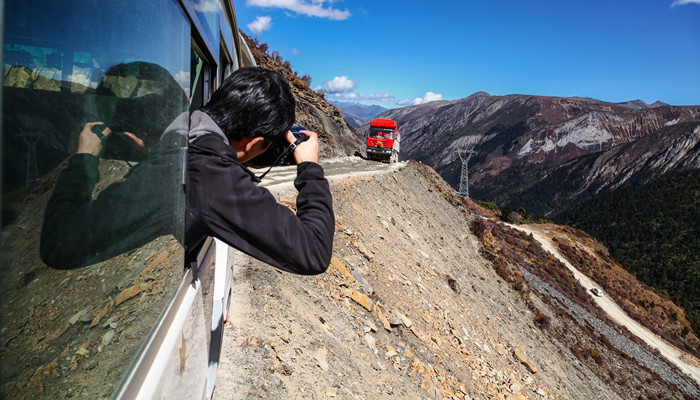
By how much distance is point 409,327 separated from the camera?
7469 millimetres

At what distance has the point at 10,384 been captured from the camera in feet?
1.90

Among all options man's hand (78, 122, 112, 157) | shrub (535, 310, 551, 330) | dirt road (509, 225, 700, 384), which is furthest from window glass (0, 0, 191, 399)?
dirt road (509, 225, 700, 384)

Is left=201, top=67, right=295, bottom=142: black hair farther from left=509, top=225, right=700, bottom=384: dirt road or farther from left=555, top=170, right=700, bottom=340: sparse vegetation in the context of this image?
left=555, top=170, right=700, bottom=340: sparse vegetation

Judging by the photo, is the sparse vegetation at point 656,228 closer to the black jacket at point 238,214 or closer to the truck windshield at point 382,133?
the truck windshield at point 382,133

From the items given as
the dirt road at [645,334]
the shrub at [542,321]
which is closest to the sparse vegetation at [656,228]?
the dirt road at [645,334]

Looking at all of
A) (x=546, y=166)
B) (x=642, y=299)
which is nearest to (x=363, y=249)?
(x=642, y=299)

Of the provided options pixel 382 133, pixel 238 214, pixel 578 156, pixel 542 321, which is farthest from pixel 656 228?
pixel 578 156

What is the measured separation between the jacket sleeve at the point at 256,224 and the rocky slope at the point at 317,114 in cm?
2182

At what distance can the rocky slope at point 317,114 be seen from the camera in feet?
80.8

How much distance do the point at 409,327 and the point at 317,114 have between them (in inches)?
824

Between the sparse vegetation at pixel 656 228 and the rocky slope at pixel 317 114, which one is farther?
the sparse vegetation at pixel 656 228

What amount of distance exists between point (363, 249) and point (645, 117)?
745 ft

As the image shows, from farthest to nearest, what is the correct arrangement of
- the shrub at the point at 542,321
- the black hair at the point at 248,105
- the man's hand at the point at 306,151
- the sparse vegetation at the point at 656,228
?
1. the sparse vegetation at the point at 656,228
2. the shrub at the point at 542,321
3. the man's hand at the point at 306,151
4. the black hair at the point at 248,105

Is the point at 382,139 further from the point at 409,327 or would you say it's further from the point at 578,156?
the point at 578,156
